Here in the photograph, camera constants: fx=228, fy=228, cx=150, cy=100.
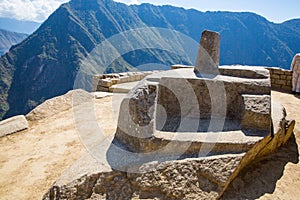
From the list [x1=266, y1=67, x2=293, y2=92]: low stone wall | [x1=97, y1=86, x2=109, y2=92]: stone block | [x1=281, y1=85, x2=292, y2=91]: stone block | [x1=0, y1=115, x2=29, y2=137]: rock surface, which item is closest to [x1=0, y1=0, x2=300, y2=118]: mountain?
[x1=97, y1=86, x2=109, y2=92]: stone block

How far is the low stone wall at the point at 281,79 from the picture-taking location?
805 centimetres

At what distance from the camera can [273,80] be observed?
8.46 m

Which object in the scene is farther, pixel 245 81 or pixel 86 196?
pixel 245 81

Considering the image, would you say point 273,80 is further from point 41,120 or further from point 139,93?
point 41,120

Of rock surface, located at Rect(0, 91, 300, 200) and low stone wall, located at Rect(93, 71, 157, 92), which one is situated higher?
low stone wall, located at Rect(93, 71, 157, 92)

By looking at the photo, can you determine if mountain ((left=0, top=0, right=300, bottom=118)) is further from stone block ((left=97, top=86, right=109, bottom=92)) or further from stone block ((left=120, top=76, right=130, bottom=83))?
stone block ((left=97, top=86, right=109, bottom=92))

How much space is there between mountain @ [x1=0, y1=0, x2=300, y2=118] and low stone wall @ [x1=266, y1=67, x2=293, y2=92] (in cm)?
4058

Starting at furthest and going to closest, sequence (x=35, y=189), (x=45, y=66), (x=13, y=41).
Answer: (x=13, y=41), (x=45, y=66), (x=35, y=189)

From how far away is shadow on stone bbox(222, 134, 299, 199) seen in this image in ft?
9.36

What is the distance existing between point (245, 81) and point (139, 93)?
183 centimetres

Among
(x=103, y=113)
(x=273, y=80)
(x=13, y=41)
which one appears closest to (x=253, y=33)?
(x=273, y=80)

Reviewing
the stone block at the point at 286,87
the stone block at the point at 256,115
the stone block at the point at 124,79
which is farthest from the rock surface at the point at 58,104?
the stone block at the point at 286,87

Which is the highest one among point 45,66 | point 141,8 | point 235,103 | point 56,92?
point 141,8

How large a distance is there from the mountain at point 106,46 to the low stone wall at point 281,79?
133 ft
